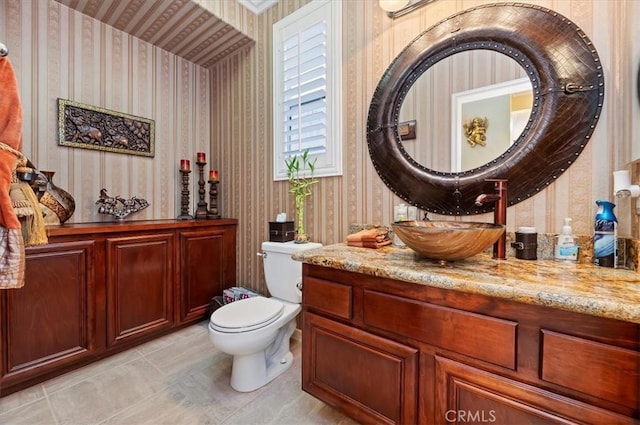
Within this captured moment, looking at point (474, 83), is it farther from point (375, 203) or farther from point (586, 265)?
point (586, 265)

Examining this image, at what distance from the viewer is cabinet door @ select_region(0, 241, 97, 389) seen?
4.91ft

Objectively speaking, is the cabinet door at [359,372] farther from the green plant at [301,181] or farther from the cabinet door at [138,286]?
the cabinet door at [138,286]

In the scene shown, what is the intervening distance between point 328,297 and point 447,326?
51cm

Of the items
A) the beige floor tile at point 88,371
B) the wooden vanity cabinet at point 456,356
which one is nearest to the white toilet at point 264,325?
the wooden vanity cabinet at point 456,356

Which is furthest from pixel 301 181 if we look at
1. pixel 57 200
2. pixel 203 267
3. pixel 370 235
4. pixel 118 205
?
pixel 57 200

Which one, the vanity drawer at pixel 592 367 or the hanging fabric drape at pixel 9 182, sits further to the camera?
the hanging fabric drape at pixel 9 182

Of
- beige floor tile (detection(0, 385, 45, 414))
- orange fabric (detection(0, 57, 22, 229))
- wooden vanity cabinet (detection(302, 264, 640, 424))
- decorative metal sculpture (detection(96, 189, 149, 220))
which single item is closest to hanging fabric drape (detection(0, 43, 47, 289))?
orange fabric (detection(0, 57, 22, 229))

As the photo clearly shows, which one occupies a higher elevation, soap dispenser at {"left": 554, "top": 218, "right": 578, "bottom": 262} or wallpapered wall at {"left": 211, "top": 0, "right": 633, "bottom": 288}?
wallpapered wall at {"left": 211, "top": 0, "right": 633, "bottom": 288}

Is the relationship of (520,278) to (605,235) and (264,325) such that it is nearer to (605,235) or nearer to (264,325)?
(605,235)

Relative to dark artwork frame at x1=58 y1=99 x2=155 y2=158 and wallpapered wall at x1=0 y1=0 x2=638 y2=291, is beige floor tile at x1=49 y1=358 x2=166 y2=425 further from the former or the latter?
dark artwork frame at x1=58 y1=99 x2=155 y2=158

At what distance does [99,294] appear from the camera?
5.89ft

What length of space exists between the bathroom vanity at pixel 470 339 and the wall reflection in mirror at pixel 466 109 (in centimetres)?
59

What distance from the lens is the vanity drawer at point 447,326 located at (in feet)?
2.77

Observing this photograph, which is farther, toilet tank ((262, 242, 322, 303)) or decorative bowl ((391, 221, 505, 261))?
toilet tank ((262, 242, 322, 303))
